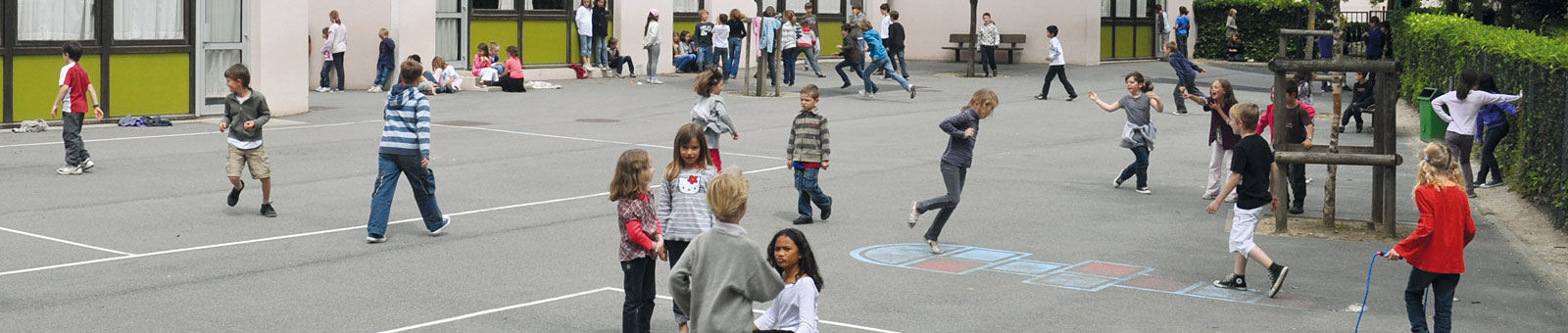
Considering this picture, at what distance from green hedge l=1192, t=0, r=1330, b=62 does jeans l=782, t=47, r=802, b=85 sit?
1370cm

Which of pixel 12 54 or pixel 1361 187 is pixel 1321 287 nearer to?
pixel 1361 187

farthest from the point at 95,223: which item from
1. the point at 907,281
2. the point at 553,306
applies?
the point at 907,281

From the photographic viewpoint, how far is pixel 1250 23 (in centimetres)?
4128

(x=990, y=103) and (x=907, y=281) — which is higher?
(x=990, y=103)

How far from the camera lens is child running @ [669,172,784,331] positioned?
6.57 m

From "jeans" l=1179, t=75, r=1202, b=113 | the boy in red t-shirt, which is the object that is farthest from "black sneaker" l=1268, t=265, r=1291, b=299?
"jeans" l=1179, t=75, r=1202, b=113

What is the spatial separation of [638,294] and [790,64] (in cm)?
2293

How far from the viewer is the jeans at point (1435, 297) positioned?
342 inches

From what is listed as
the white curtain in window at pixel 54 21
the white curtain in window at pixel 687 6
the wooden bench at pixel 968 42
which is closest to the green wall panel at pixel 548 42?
the white curtain in window at pixel 687 6

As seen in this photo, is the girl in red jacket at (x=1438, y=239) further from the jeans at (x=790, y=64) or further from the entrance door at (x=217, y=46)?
the jeans at (x=790, y=64)

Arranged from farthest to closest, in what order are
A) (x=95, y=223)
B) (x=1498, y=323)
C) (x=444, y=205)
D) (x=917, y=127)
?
1. (x=917, y=127)
2. (x=444, y=205)
3. (x=95, y=223)
4. (x=1498, y=323)

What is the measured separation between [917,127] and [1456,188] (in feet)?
45.9

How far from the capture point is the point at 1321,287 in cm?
1066

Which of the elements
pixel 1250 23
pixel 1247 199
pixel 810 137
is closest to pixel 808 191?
pixel 810 137
